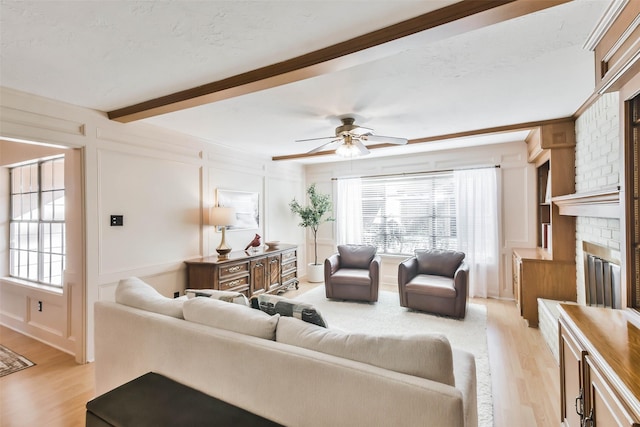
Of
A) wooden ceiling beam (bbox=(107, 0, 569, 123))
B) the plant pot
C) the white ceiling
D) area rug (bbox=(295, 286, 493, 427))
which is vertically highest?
the white ceiling

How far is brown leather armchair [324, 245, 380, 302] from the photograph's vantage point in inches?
171

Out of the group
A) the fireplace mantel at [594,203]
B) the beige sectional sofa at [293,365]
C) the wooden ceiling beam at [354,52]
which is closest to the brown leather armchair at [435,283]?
the fireplace mantel at [594,203]

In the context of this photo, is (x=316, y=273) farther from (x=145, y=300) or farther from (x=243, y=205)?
(x=145, y=300)

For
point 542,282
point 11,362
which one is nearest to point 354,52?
point 542,282

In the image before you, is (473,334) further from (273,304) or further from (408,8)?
(408,8)

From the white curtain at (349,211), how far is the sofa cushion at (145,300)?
424 centimetres

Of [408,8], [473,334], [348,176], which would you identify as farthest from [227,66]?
[348,176]

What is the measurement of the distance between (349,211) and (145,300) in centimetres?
441

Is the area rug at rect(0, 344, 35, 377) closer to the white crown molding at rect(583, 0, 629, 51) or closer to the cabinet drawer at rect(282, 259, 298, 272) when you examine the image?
the cabinet drawer at rect(282, 259, 298, 272)

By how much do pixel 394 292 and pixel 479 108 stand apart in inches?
125

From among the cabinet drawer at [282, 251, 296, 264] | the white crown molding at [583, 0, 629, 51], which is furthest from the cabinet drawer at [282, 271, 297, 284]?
the white crown molding at [583, 0, 629, 51]

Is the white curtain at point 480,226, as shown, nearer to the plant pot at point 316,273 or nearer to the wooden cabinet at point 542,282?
the wooden cabinet at point 542,282

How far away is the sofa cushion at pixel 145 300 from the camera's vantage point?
6.11 ft

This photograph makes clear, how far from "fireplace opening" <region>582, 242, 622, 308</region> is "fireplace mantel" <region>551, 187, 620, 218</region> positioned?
0.32m
